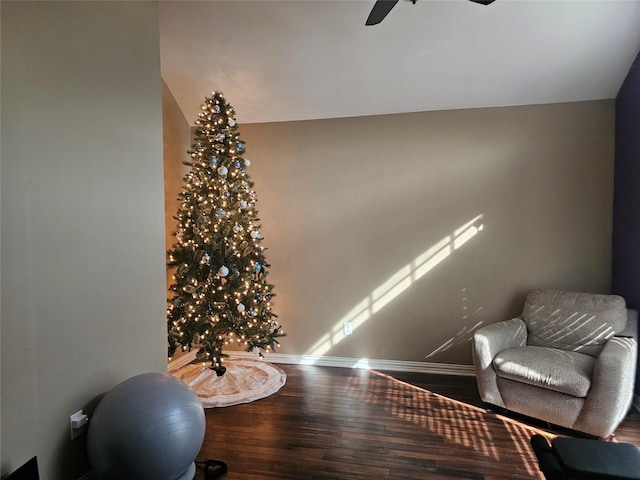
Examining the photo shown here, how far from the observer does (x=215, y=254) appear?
3225mm

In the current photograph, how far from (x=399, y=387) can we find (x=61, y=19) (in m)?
3.42

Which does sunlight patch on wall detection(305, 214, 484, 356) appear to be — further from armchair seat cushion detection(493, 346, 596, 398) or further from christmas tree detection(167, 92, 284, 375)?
armchair seat cushion detection(493, 346, 596, 398)

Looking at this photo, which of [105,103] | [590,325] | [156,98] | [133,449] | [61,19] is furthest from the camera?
[590,325]

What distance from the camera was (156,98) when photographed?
8.51ft

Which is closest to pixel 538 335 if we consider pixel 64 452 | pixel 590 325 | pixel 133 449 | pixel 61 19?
pixel 590 325

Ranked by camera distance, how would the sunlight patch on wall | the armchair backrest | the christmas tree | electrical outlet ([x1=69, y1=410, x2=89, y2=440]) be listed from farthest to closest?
the sunlight patch on wall < the christmas tree < the armchair backrest < electrical outlet ([x1=69, y1=410, x2=89, y2=440])

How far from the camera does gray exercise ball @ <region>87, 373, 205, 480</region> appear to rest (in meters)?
1.75

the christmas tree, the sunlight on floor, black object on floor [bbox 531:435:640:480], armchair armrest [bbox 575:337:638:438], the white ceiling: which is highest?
the white ceiling

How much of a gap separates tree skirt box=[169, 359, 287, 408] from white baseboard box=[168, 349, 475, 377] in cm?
17

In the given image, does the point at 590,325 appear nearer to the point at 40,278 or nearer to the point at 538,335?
the point at 538,335

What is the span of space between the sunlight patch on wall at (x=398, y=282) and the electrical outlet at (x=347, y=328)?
2 centimetres

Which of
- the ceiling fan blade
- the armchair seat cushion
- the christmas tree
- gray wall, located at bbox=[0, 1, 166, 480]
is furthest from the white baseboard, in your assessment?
the ceiling fan blade

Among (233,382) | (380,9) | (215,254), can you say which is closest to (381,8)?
(380,9)

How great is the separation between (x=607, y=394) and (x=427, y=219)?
1.91 meters
